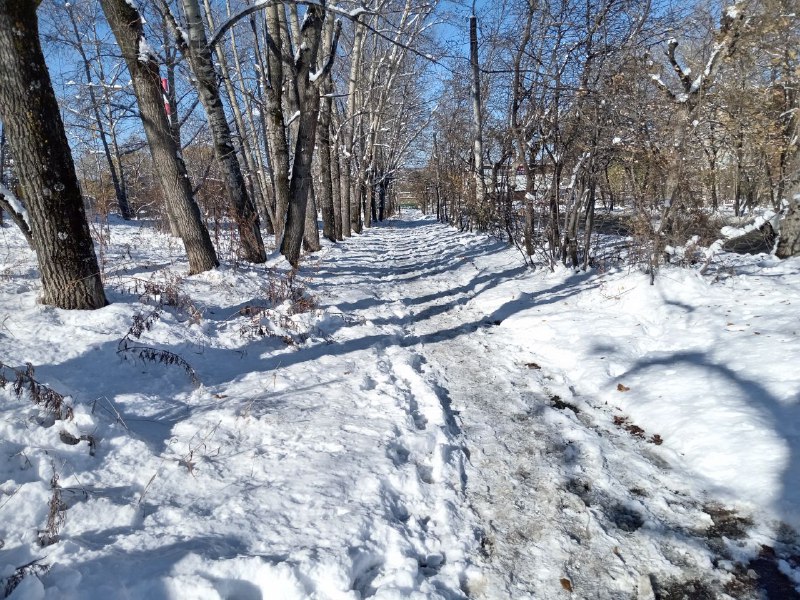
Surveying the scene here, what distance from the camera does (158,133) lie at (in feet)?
19.4

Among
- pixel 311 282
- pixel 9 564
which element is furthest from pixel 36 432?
pixel 311 282

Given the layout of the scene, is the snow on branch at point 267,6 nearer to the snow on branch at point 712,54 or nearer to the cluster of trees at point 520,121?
the cluster of trees at point 520,121

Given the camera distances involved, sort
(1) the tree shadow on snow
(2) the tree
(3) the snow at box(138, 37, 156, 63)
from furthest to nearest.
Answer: (2) the tree → (3) the snow at box(138, 37, 156, 63) → (1) the tree shadow on snow

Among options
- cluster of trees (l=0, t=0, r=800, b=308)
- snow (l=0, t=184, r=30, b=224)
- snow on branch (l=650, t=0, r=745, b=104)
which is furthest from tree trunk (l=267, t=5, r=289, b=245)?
snow on branch (l=650, t=0, r=745, b=104)

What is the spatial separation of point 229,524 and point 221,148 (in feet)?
21.8

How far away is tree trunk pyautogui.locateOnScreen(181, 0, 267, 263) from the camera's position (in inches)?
250

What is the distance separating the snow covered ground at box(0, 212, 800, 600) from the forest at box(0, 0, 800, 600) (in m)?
0.02

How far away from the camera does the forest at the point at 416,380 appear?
6.95ft

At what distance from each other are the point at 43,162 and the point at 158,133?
238 cm

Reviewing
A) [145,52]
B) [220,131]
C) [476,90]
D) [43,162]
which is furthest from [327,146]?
[43,162]

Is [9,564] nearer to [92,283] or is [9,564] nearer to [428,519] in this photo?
[428,519]

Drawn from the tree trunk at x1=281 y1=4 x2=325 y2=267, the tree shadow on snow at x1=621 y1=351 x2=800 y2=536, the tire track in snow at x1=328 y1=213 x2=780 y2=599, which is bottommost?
the tire track in snow at x1=328 y1=213 x2=780 y2=599

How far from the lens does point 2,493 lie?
209 centimetres

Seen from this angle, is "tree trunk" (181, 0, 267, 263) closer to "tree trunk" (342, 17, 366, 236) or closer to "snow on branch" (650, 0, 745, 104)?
"tree trunk" (342, 17, 366, 236)
